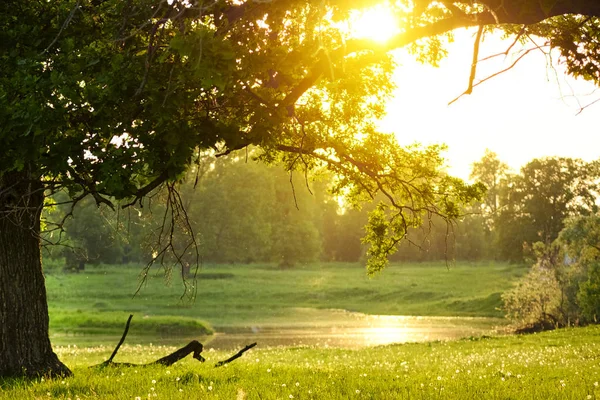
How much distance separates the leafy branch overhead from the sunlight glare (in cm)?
13

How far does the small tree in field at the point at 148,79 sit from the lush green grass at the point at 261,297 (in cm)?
2901

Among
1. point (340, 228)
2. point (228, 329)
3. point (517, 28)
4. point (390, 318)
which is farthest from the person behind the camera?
point (340, 228)

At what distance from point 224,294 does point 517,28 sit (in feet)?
172

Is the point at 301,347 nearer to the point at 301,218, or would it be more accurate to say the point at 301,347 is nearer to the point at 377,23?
the point at 377,23

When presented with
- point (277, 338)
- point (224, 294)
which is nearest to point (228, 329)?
point (277, 338)

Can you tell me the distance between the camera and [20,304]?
12336 mm

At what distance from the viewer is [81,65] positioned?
9.88 m

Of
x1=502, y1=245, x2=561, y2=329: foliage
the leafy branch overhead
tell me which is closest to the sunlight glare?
the leafy branch overhead

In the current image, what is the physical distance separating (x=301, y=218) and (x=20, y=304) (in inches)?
3190

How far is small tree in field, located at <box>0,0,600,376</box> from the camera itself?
30.3ft

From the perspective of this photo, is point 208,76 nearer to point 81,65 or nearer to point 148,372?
point 81,65

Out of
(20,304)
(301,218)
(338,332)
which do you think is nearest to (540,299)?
(338,332)

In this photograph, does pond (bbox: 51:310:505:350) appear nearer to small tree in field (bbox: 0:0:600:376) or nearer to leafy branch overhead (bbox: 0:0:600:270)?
small tree in field (bbox: 0:0:600:376)

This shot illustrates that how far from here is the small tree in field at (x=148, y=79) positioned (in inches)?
364
